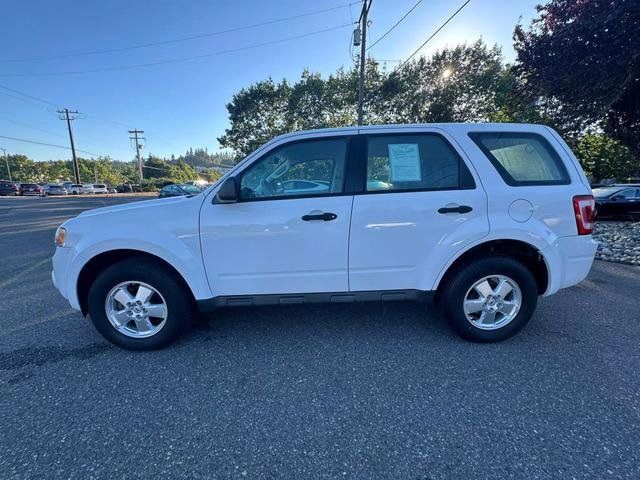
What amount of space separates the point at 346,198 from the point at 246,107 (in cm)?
3138

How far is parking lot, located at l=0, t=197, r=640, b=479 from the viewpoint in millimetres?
1698

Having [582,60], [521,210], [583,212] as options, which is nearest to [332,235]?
[521,210]

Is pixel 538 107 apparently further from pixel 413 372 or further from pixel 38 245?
pixel 38 245

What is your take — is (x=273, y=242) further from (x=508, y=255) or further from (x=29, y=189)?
(x=29, y=189)

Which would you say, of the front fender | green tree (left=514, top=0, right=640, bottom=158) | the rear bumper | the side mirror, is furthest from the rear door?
green tree (left=514, top=0, right=640, bottom=158)

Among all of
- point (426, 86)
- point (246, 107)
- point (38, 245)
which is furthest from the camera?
point (246, 107)

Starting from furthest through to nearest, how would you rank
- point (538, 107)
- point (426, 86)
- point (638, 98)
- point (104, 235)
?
point (426, 86) → point (538, 107) → point (638, 98) → point (104, 235)

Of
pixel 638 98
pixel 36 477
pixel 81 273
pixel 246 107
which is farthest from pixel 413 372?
pixel 246 107

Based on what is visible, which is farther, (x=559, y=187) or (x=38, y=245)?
(x=38, y=245)

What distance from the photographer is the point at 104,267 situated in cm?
281

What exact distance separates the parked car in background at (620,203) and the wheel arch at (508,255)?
→ 451 inches

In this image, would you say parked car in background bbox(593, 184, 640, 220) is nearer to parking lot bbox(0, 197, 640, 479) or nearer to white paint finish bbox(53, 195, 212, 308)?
parking lot bbox(0, 197, 640, 479)

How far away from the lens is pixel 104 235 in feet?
8.59

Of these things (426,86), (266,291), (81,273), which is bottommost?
(266,291)
